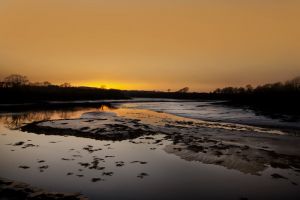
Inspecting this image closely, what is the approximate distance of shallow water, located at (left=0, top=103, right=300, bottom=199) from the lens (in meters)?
10.1

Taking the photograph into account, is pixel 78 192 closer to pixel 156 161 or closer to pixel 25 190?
pixel 25 190

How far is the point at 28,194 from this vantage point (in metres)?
9.40

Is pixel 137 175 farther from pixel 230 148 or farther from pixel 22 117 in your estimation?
pixel 22 117

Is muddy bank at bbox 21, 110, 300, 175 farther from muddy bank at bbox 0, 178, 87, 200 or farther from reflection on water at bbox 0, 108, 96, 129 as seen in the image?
muddy bank at bbox 0, 178, 87, 200

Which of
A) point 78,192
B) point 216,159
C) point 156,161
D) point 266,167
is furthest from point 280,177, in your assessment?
point 78,192

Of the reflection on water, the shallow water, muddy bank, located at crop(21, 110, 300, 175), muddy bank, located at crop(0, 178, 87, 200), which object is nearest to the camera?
muddy bank, located at crop(0, 178, 87, 200)

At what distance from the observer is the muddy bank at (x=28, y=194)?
911 centimetres

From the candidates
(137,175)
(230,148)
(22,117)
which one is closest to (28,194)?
(137,175)

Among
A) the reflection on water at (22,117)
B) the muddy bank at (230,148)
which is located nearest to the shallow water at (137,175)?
the muddy bank at (230,148)

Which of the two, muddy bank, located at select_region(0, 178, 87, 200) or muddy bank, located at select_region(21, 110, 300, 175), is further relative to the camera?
muddy bank, located at select_region(21, 110, 300, 175)

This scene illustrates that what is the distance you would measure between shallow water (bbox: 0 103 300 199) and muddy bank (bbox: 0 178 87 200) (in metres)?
0.46

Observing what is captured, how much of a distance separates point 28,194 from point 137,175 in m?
4.40

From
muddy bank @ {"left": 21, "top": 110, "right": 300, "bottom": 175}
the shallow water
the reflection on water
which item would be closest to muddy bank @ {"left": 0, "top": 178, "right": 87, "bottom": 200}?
the shallow water

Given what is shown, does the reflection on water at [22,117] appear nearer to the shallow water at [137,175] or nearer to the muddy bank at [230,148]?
the muddy bank at [230,148]
